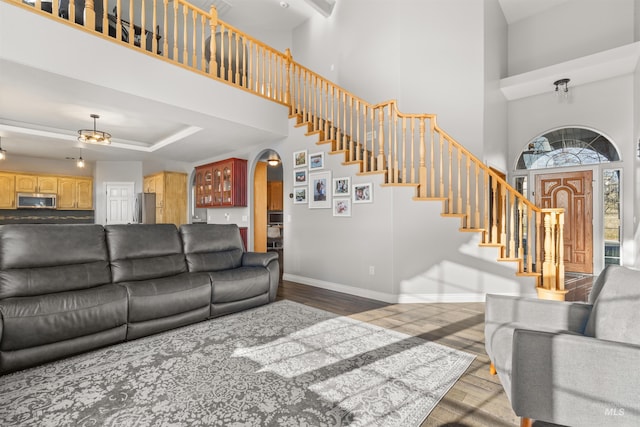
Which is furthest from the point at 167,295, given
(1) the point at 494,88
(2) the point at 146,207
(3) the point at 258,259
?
(1) the point at 494,88

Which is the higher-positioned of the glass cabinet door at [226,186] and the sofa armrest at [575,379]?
the glass cabinet door at [226,186]

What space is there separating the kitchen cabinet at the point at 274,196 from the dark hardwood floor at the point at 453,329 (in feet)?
19.2

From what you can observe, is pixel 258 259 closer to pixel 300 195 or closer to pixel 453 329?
pixel 300 195

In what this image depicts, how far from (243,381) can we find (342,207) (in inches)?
Answer: 117

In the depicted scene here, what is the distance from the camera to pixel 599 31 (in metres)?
5.50

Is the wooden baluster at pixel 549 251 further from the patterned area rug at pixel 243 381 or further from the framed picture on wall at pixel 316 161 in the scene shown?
the framed picture on wall at pixel 316 161

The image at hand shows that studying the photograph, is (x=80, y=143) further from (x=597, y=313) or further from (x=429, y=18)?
(x=597, y=313)

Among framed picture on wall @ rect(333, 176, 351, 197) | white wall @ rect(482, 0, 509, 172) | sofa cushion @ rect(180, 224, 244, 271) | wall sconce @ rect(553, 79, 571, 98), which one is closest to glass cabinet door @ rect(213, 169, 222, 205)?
sofa cushion @ rect(180, 224, 244, 271)

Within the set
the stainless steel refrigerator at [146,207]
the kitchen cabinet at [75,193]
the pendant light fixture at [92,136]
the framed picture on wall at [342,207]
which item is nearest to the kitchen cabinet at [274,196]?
the stainless steel refrigerator at [146,207]

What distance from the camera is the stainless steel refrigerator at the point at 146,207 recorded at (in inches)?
316

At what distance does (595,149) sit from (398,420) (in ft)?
21.5

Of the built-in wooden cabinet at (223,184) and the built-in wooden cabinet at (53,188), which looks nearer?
the built-in wooden cabinet at (223,184)

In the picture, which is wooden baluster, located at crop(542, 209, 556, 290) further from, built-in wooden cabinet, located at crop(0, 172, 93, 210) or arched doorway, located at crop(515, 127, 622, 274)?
built-in wooden cabinet, located at crop(0, 172, 93, 210)

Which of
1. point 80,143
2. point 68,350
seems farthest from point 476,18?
point 80,143
